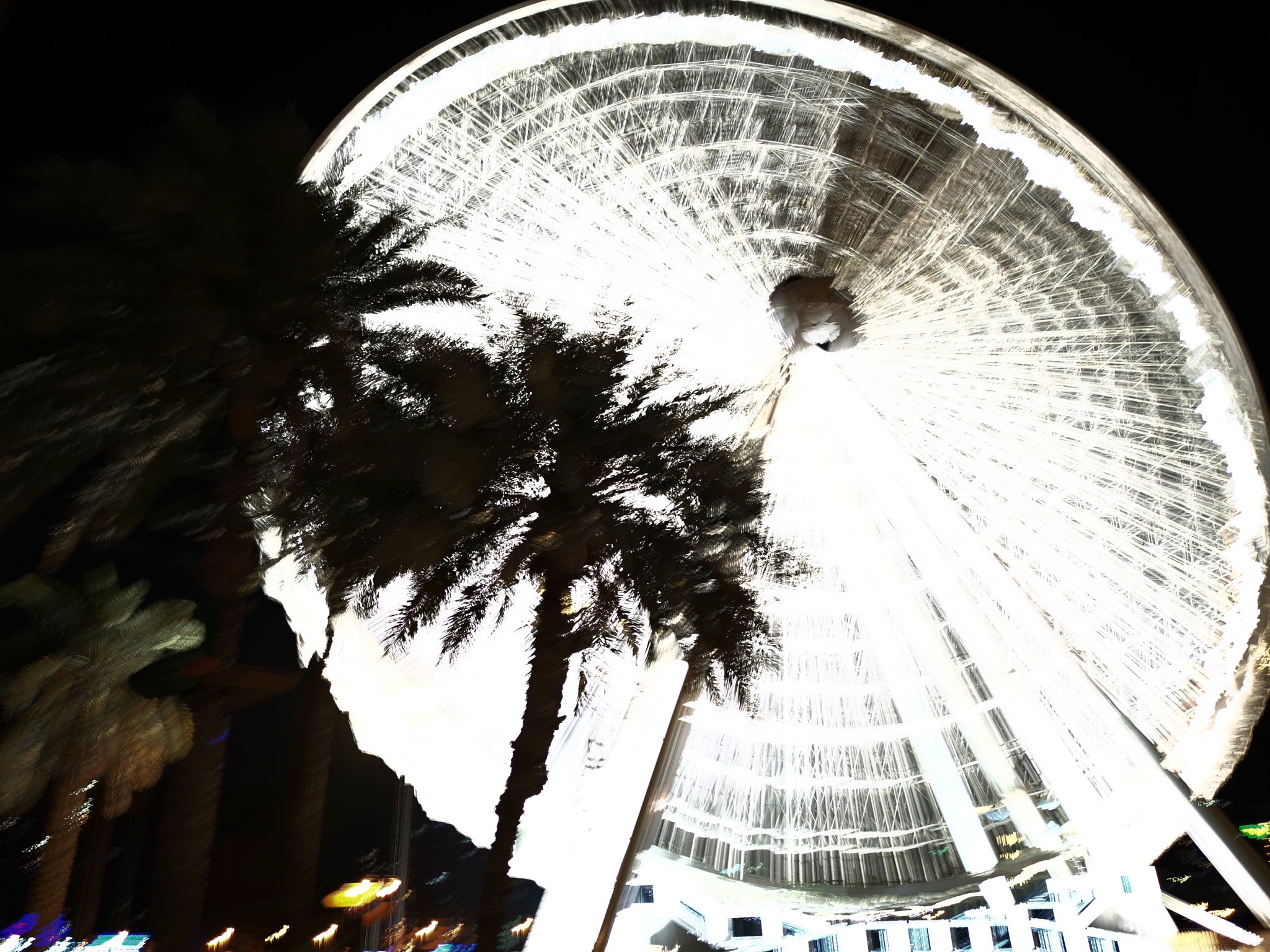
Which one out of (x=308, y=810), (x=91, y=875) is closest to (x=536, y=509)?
(x=308, y=810)

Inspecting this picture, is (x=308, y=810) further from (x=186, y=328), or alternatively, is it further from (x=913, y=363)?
(x=913, y=363)

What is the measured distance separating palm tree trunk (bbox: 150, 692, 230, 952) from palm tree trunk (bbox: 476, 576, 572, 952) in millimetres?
2849

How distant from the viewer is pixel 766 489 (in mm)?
11914

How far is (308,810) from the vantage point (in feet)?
30.3

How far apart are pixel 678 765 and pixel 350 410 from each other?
6989 mm

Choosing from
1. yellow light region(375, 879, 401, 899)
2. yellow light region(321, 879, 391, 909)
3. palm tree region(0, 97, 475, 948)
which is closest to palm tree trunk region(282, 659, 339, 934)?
palm tree region(0, 97, 475, 948)

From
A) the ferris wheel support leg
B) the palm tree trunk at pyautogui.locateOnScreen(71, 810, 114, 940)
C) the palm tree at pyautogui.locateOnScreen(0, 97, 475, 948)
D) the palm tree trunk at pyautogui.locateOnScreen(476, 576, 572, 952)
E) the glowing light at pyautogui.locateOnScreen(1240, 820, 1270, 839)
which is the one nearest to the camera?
the palm tree at pyautogui.locateOnScreen(0, 97, 475, 948)

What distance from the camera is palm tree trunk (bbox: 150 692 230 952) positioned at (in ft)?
29.3

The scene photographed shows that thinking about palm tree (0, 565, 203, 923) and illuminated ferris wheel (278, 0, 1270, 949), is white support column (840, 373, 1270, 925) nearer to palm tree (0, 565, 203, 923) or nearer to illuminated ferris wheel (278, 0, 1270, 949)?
illuminated ferris wheel (278, 0, 1270, 949)

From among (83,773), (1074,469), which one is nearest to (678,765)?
(1074,469)

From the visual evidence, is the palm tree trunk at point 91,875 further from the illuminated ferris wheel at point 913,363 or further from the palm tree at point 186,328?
the palm tree at point 186,328

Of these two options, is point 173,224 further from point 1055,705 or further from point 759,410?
point 1055,705

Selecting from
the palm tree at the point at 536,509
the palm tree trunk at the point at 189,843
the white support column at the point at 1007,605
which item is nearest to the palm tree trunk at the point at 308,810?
the palm tree trunk at the point at 189,843

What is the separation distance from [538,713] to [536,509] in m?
2.02
